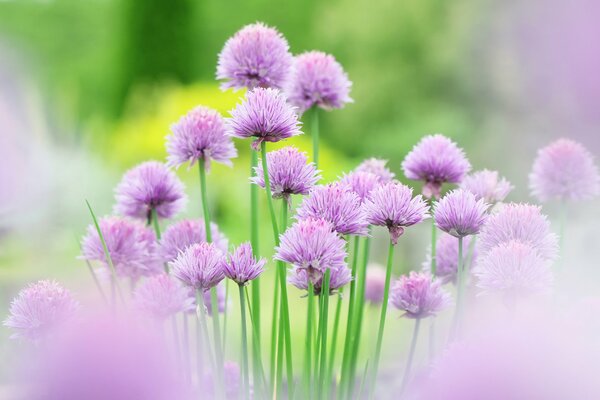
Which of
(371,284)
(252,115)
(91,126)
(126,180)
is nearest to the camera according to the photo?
(252,115)

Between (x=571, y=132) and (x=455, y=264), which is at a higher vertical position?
(x=571, y=132)

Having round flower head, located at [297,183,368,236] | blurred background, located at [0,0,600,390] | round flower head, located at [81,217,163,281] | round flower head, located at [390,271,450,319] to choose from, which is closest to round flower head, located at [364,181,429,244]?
round flower head, located at [297,183,368,236]

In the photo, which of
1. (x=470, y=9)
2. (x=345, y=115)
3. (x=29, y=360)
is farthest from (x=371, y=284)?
(x=470, y=9)

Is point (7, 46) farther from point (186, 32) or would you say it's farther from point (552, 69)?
point (552, 69)

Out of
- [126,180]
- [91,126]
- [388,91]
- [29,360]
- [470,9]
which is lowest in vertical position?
[29,360]

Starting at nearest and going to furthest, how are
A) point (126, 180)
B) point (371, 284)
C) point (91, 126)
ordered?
1. point (126, 180)
2. point (371, 284)
3. point (91, 126)

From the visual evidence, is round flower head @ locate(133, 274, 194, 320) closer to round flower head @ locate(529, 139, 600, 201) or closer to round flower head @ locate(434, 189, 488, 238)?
round flower head @ locate(434, 189, 488, 238)

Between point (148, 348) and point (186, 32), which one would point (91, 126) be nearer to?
point (186, 32)

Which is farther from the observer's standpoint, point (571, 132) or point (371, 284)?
point (571, 132)

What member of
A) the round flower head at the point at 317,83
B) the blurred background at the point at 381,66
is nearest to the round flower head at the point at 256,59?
the round flower head at the point at 317,83
